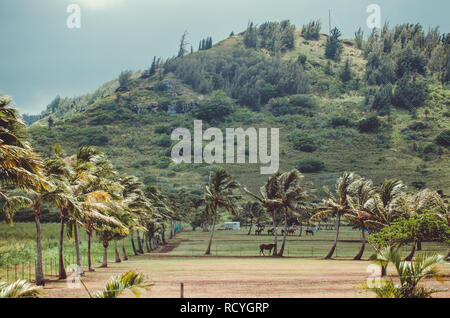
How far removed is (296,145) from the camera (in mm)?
147000

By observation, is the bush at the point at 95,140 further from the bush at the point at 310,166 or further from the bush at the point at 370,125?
the bush at the point at 370,125

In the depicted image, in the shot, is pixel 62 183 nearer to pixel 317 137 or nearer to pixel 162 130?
pixel 317 137

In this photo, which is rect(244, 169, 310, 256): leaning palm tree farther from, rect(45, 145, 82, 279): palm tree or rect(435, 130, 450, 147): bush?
rect(435, 130, 450, 147): bush

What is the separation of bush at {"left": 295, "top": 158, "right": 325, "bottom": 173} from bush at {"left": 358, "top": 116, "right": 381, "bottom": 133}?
39977 mm

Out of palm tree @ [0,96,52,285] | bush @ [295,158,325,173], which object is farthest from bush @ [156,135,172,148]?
palm tree @ [0,96,52,285]

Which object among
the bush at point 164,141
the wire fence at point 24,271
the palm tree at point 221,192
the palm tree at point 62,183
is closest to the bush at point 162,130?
the bush at point 164,141

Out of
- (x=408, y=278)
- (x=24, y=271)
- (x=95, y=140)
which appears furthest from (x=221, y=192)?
(x=95, y=140)

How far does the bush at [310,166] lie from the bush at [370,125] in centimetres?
3998

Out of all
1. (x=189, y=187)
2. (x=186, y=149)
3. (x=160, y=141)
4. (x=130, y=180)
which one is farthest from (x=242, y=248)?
(x=160, y=141)

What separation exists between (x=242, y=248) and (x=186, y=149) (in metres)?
106

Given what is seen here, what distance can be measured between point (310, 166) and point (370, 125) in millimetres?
45162

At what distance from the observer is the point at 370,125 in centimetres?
15750
